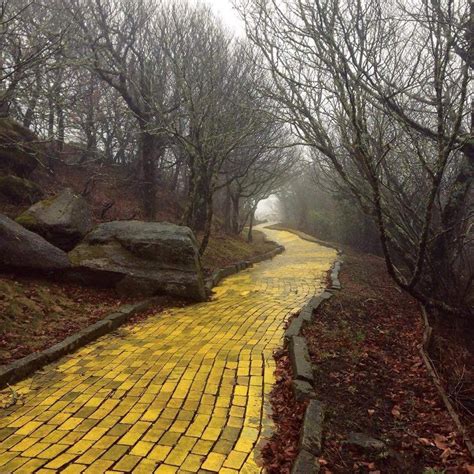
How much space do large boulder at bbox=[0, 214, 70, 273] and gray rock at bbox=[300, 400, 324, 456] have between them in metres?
5.82

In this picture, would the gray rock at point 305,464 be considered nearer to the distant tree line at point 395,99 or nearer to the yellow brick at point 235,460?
the yellow brick at point 235,460

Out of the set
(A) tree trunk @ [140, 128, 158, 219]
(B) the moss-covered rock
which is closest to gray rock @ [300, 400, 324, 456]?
(B) the moss-covered rock

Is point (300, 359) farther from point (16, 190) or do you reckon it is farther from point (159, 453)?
point (16, 190)

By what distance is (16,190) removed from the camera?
10484 mm

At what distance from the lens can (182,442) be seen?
3289 mm

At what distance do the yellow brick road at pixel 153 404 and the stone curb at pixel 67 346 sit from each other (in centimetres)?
12

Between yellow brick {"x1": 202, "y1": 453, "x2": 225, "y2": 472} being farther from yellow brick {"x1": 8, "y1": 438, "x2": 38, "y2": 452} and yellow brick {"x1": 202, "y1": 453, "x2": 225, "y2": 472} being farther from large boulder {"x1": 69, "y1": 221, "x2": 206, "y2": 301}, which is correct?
large boulder {"x1": 69, "y1": 221, "x2": 206, "y2": 301}

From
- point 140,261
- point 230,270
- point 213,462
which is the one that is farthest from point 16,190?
point 213,462

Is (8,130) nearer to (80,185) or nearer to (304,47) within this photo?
(80,185)

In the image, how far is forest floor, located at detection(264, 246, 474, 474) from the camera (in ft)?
10.7

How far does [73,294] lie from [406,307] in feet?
24.7

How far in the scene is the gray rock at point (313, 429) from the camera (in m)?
3.22

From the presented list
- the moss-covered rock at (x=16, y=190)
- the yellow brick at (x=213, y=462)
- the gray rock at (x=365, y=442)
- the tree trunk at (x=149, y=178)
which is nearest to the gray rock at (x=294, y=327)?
the gray rock at (x=365, y=442)

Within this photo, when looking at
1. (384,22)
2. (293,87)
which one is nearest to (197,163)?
(293,87)
